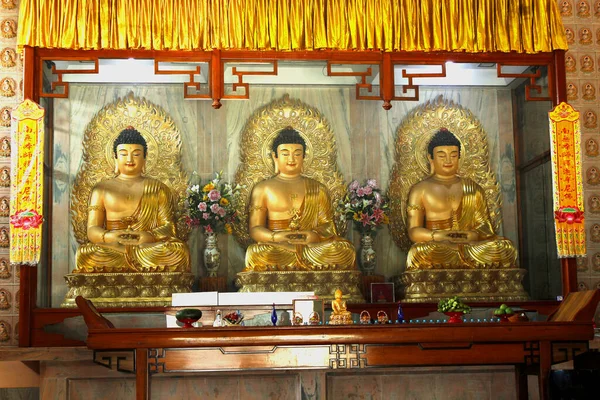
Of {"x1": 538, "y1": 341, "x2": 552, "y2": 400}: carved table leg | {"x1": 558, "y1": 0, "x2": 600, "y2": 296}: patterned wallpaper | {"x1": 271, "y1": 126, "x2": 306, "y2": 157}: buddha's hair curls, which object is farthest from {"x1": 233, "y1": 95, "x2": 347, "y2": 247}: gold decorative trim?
{"x1": 538, "y1": 341, "x2": 552, "y2": 400}: carved table leg

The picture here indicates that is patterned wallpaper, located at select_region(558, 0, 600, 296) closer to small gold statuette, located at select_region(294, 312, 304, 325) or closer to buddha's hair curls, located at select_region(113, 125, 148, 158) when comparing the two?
small gold statuette, located at select_region(294, 312, 304, 325)

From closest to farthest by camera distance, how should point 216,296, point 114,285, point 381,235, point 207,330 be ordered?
point 207,330 < point 216,296 < point 114,285 < point 381,235

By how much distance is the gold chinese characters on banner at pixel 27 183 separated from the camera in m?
6.48

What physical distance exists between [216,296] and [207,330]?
36.6 inches

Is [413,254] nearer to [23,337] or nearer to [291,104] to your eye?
[291,104]

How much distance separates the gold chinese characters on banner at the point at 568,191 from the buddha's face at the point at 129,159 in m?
3.47

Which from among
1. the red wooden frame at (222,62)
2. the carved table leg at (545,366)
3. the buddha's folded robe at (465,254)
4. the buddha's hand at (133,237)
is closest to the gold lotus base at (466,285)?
the buddha's folded robe at (465,254)

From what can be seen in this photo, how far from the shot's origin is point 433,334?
199 inches

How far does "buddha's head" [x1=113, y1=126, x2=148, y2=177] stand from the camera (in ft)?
25.4

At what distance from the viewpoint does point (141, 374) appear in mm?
4980

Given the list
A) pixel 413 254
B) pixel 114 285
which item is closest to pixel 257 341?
pixel 114 285

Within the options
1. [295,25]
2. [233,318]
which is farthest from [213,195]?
[233,318]

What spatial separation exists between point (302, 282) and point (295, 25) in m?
2.03

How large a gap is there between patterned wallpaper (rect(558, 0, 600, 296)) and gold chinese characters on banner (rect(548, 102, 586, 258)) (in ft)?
1.57
